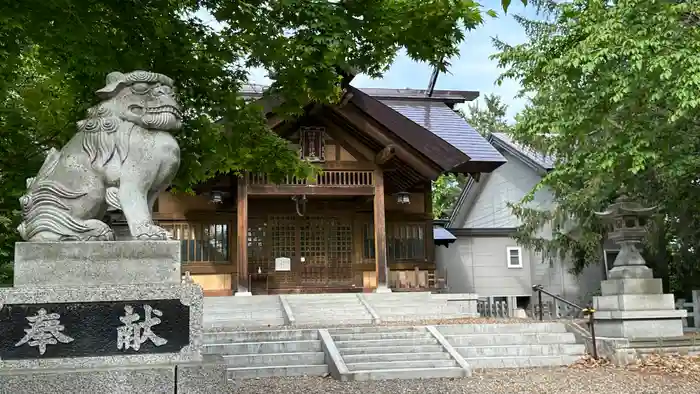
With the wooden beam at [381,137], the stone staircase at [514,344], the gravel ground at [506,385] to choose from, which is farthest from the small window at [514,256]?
the gravel ground at [506,385]

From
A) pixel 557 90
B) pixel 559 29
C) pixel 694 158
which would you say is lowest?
pixel 694 158

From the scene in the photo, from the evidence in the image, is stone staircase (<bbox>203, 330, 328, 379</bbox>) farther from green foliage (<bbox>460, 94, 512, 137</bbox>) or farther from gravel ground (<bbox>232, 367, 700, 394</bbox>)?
green foliage (<bbox>460, 94, 512, 137</bbox>)

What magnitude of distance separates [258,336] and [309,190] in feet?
23.0

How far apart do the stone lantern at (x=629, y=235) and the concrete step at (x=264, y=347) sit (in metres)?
5.41

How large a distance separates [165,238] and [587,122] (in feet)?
27.6

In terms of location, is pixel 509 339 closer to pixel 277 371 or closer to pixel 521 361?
pixel 521 361

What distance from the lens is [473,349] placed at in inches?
384

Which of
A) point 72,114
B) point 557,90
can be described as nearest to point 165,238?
point 72,114

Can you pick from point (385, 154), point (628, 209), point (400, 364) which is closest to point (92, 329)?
point (400, 364)

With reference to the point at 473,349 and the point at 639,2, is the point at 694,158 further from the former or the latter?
the point at 473,349

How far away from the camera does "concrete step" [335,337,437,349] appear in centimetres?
959

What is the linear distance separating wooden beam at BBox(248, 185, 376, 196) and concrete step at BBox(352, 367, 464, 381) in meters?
8.15

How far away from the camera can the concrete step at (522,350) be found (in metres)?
9.69

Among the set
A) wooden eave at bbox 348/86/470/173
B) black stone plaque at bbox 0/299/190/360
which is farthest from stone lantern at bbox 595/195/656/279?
black stone plaque at bbox 0/299/190/360
